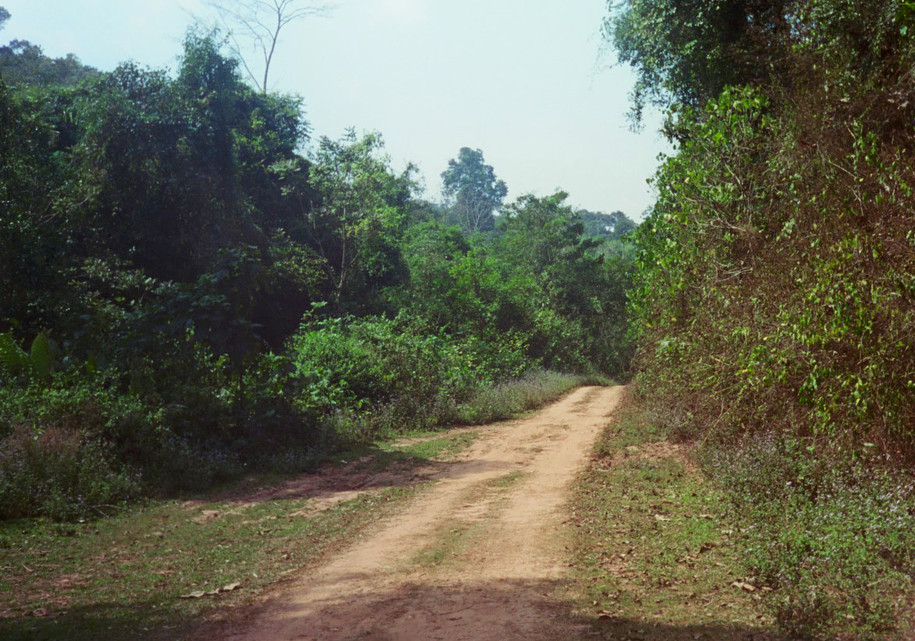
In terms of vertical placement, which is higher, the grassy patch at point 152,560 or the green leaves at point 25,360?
the green leaves at point 25,360

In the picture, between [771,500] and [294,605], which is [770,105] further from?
[294,605]

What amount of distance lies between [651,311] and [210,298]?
766cm

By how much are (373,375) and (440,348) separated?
3.38 metres

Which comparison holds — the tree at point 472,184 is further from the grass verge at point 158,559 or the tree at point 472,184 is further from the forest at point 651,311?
the grass verge at point 158,559

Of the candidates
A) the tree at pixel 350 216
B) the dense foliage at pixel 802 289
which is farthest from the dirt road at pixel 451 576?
the tree at pixel 350 216

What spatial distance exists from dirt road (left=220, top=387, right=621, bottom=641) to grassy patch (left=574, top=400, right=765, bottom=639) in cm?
33

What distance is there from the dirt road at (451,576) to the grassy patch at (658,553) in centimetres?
33

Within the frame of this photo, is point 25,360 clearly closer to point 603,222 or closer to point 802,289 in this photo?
point 802,289

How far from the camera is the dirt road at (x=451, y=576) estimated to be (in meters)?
5.16

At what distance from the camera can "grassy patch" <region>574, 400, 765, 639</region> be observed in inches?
211

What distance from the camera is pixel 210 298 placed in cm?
1264

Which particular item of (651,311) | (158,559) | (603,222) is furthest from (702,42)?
(603,222)

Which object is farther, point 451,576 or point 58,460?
point 58,460

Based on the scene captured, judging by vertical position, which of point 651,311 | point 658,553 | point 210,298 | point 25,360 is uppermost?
point 210,298
